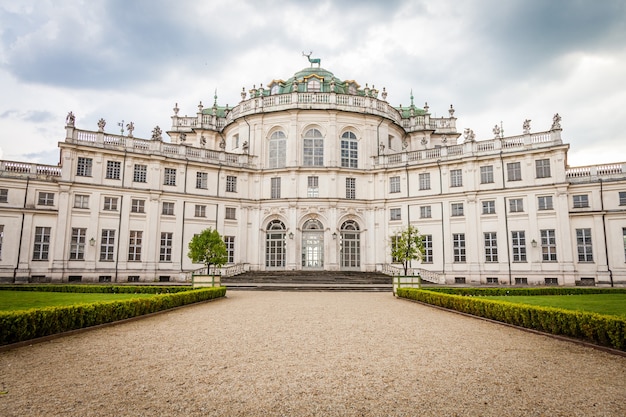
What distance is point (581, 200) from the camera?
32.3 metres

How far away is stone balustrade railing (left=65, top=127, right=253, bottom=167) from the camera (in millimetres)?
32763

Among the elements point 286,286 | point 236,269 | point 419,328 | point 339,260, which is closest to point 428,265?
point 339,260

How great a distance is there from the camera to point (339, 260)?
1500 inches

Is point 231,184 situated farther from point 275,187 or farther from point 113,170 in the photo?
point 113,170

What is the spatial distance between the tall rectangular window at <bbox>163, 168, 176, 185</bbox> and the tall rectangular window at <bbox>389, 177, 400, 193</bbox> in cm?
2069

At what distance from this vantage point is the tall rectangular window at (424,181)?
123 feet

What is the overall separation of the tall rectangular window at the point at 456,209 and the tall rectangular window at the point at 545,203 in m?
6.09

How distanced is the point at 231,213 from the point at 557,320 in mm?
31094

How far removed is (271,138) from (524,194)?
79.6 ft

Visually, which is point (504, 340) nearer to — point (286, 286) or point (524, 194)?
point (286, 286)

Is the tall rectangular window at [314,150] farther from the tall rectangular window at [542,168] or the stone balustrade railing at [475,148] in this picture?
the tall rectangular window at [542,168]

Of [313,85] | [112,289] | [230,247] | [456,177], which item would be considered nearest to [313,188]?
[230,247]

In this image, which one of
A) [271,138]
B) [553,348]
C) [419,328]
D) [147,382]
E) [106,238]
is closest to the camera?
[147,382]

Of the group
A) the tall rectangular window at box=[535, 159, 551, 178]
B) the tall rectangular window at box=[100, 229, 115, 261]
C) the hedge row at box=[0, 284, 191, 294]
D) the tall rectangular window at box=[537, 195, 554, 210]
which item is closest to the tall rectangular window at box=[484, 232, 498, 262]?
the tall rectangular window at box=[537, 195, 554, 210]
